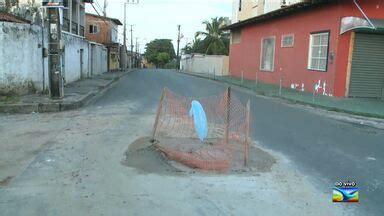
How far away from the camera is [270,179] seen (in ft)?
21.9

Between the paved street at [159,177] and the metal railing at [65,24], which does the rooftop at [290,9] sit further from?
the metal railing at [65,24]

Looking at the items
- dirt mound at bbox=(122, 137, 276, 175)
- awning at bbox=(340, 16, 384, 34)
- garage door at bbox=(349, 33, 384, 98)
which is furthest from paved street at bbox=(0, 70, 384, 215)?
garage door at bbox=(349, 33, 384, 98)

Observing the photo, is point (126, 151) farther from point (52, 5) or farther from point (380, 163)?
point (52, 5)

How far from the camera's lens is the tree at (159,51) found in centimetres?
11579

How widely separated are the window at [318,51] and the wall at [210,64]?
64.5 feet

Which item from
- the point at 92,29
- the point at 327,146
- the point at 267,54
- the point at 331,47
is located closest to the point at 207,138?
the point at 327,146

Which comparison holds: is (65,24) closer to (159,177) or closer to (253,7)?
(253,7)

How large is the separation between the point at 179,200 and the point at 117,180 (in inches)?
48.4

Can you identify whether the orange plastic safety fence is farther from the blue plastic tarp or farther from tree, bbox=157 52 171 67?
tree, bbox=157 52 171 67

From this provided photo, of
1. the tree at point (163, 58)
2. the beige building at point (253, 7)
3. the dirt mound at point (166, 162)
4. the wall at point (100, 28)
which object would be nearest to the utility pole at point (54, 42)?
the dirt mound at point (166, 162)

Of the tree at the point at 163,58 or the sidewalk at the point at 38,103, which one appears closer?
the sidewalk at the point at 38,103

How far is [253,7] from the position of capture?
109 ft

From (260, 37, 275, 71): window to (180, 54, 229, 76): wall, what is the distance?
12.0m

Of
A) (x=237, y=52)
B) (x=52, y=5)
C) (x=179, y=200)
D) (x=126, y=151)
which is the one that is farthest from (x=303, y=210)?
(x=237, y=52)
